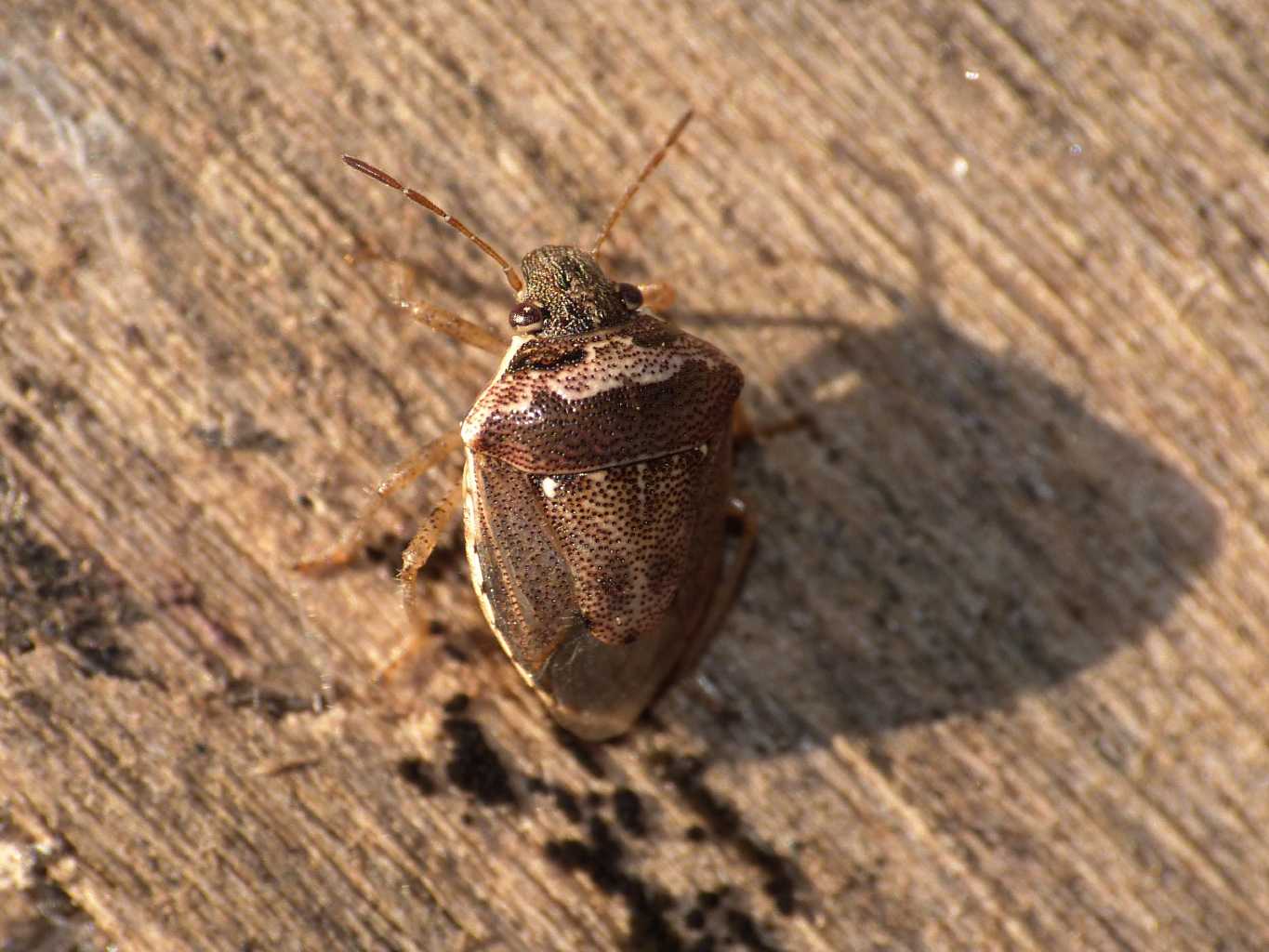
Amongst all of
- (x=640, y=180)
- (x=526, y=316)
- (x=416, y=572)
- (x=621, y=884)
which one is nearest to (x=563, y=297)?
(x=526, y=316)

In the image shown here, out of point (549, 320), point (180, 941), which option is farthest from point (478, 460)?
point (180, 941)

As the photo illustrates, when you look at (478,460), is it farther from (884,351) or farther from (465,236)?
(884,351)

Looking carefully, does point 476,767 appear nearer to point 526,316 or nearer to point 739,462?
point 739,462

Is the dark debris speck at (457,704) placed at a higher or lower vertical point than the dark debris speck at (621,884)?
higher

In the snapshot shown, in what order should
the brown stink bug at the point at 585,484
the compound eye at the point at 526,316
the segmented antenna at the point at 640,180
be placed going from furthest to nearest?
the segmented antenna at the point at 640,180 → the compound eye at the point at 526,316 → the brown stink bug at the point at 585,484

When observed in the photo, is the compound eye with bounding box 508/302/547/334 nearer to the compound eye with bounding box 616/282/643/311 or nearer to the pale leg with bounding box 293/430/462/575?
the compound eye with bounding box 616/282/643/311

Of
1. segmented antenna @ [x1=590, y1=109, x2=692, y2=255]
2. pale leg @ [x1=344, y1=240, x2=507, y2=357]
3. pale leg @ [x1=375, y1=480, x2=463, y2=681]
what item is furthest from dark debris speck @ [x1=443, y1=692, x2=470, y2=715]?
segmented antenna @ [x1=590, y1=109, x2=692, y2=255]

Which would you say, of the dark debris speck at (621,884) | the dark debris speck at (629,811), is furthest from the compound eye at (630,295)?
the dark debris speck at (621,884)

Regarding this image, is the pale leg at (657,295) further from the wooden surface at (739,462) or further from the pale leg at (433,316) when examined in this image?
the pale leg at (433,316)
